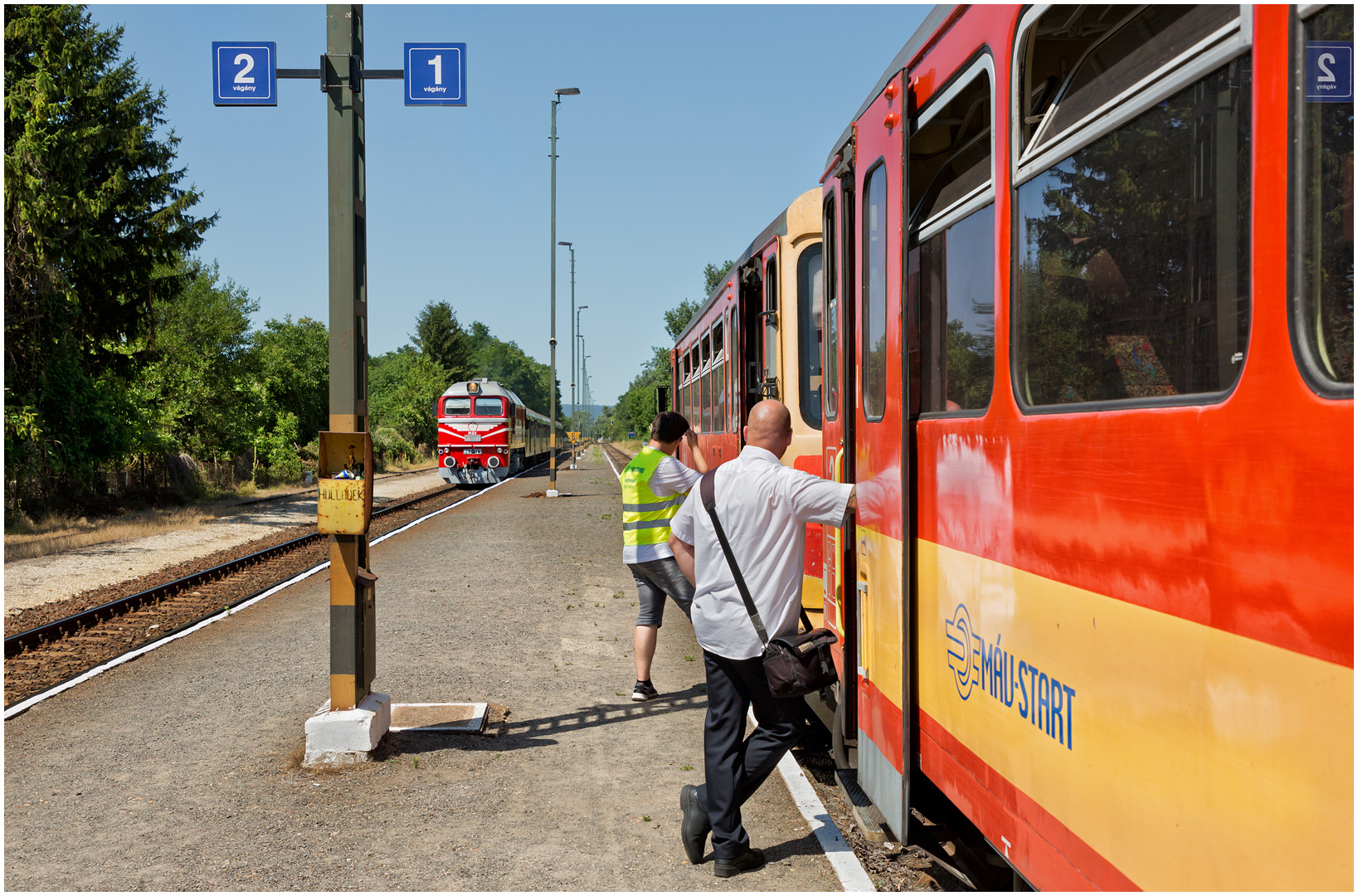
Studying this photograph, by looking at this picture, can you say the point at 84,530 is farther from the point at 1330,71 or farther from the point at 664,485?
the point at 1330,71

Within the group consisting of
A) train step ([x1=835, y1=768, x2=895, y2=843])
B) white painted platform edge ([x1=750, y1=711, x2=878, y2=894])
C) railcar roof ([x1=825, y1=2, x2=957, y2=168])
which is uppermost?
railcar roof ([x1=825, y1=2, x2=957, y2=168])

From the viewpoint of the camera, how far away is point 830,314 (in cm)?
561

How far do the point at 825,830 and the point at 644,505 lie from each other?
2.61 meters

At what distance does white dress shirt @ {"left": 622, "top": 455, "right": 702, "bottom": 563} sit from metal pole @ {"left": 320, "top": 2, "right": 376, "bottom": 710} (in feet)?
5.85

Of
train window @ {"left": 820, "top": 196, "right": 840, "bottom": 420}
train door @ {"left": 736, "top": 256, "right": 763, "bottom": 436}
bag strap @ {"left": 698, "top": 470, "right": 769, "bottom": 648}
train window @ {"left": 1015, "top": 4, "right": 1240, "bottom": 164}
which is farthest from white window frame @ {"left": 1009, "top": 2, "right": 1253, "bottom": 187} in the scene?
train door @ {"left": 736, "top": 256, "right": 763, "bottom": 436}

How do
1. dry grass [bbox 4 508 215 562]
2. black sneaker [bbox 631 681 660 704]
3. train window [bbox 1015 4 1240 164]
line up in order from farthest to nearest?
dry grass [bbox 4 508 215 562] → black sneaker [bbox 631 681 660 704] → train window [bbox 1015 4 1240 164]

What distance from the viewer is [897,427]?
12.8 ft

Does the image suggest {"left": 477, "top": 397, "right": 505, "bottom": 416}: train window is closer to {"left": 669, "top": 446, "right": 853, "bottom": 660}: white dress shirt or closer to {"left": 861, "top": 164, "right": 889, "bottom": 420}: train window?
{"left": 861, "top": 164, "right": 889, "bottom": 420}: train window

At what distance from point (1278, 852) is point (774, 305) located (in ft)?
18.7

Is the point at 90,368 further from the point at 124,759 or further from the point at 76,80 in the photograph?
the point at 124,759

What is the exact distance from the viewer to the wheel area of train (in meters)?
4.23

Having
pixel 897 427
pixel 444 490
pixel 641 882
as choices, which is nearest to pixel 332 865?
pixel 641 882

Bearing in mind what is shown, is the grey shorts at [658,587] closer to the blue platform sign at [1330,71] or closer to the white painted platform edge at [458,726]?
the white painted platform edge at [458,726]

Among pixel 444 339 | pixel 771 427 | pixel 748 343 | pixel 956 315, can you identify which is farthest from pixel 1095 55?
pixel 444 339
